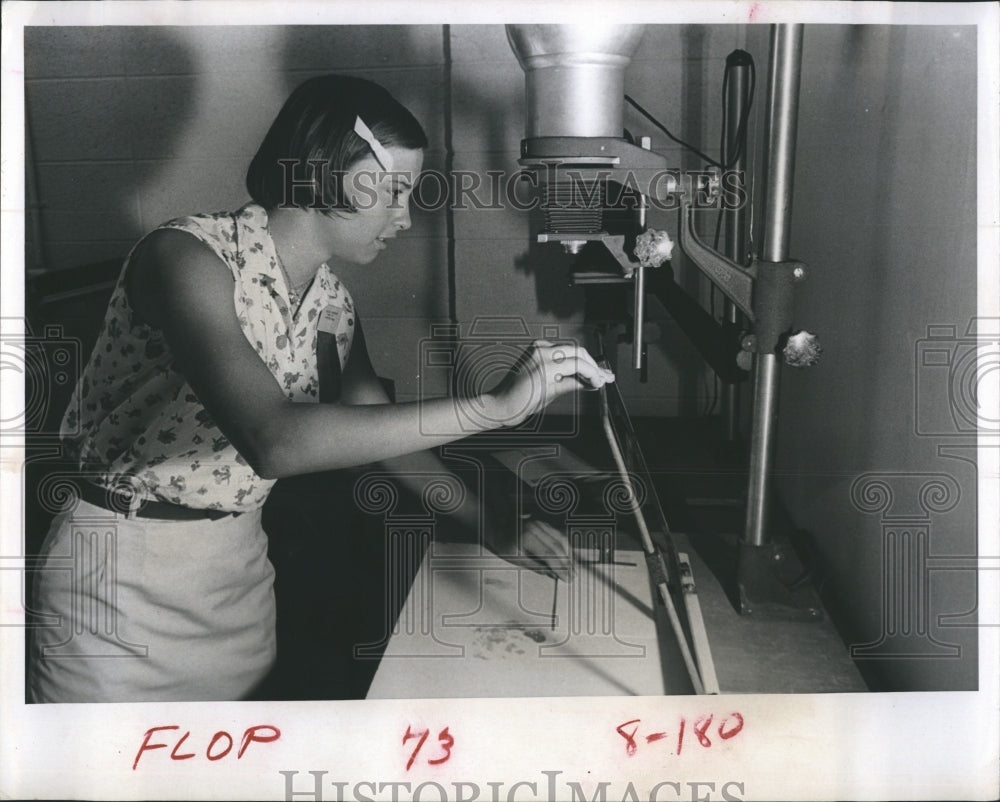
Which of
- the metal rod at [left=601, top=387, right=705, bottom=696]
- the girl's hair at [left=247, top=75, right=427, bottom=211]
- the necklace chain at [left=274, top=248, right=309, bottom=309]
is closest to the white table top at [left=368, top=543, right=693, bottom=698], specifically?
the metal rod at [left=601, top=387, right=705, bottom=696]

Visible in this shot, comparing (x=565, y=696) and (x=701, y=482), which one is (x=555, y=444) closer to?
(x=701, y=482)

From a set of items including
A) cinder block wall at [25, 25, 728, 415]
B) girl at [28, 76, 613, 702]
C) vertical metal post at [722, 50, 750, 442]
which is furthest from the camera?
vertical metal post at [722, 50, 750, 442]

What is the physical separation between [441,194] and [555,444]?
1.80ft

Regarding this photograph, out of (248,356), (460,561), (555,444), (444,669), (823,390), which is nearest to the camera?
(248,356)

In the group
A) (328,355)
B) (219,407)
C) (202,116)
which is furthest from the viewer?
(202,116)

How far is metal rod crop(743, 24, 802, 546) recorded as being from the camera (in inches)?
35.5

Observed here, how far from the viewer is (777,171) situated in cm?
93

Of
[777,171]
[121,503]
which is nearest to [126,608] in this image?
[121,503]

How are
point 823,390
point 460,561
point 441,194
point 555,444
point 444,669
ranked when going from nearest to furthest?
point 444,669
point 460,561
point 823,390
point 555,444
point 441,194

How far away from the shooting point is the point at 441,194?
1.59 metres

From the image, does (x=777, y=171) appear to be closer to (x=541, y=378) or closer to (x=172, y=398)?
(x=541, y=378)

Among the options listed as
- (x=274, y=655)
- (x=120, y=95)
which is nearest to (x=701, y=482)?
(x=274, y=655)

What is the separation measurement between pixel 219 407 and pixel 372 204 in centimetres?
27

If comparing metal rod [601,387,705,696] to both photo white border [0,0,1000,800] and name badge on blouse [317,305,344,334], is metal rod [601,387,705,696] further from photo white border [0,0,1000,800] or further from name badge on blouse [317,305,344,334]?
name badge on blouse [317,305,344,334]
